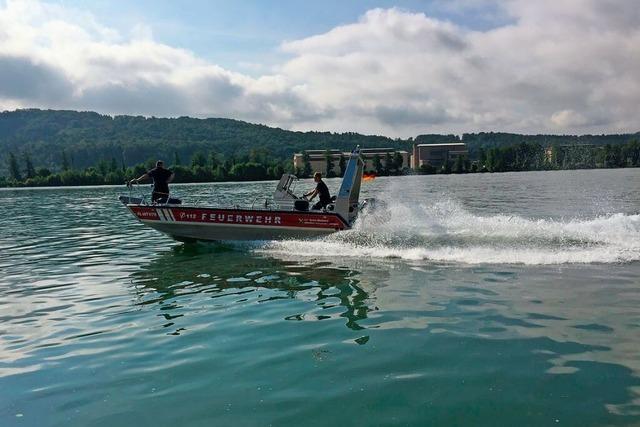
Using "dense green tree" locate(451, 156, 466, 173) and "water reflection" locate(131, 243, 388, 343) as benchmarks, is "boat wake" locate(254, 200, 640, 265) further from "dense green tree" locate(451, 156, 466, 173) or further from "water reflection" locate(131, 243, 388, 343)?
"dense green tree" locate(451, 156, 466, 173)

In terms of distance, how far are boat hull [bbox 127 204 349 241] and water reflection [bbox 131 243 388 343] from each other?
1333mm

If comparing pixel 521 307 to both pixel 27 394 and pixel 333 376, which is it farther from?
pixel 27 394

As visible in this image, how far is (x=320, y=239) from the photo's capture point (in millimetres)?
15852

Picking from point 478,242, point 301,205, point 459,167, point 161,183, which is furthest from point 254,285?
point 459,167

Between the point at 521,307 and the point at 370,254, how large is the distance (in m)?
5.64

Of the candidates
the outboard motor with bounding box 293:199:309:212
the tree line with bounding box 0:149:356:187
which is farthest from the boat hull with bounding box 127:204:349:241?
the tree line with bounding box 0:149:356:187

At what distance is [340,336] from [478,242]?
7.74 m

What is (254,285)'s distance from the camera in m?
11.0

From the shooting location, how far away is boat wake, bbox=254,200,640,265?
12094mm

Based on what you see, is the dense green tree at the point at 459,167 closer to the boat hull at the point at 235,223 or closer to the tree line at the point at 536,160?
the tree line at the point at 536,160

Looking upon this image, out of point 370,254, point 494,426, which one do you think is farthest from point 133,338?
point 370,254

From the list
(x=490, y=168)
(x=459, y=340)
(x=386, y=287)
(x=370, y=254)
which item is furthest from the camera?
(x=490, y=168)

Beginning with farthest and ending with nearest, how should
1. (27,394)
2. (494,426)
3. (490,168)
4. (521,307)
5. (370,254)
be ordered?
1. (490,168)
2. (370,254)
3. (521,307)
4. (27,394)
5. (494,426)

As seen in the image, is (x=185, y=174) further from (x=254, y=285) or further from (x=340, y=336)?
(x=340, y=336)
